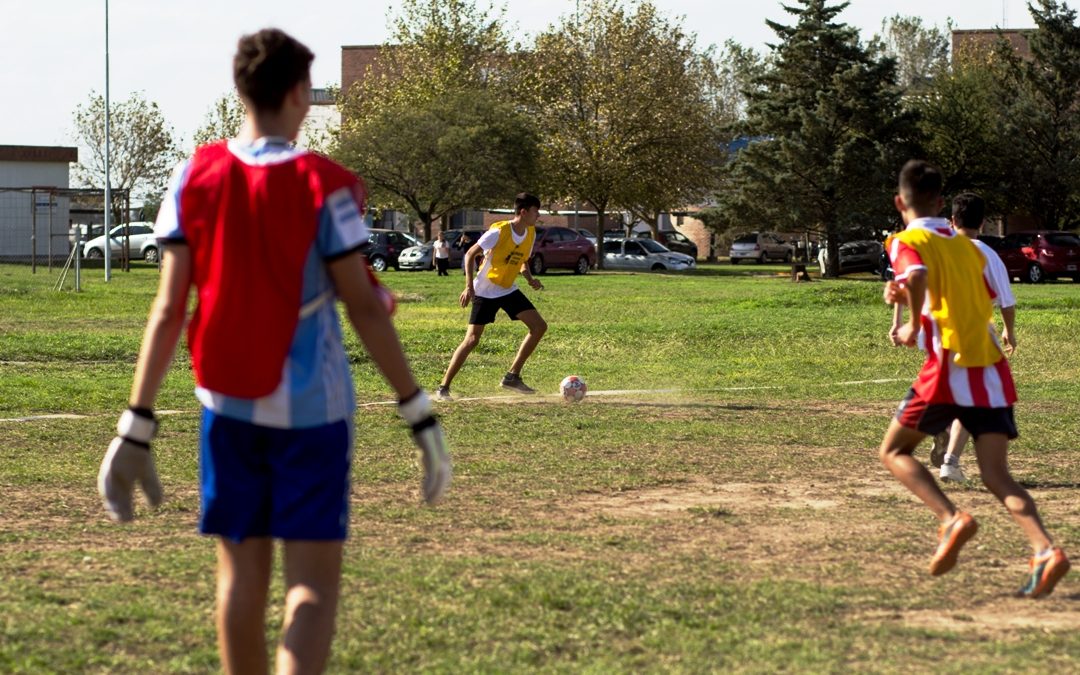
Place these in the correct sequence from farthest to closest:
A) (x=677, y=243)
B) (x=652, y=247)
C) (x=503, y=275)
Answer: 1. (x=677, y=243)
2. (x=652, y=247)
3. (x=503, y=275)

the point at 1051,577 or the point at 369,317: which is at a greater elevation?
the point at 369,317

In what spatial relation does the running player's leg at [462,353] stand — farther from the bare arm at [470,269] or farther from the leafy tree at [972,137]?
the leafy tree at [972,137]

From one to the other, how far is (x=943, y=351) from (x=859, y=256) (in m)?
50.0

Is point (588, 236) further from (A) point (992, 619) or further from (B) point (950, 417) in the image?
(A) point (992, 619)

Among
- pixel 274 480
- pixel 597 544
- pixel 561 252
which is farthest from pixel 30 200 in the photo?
pixel 274 480

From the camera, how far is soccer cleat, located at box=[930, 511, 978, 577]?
6207 mm

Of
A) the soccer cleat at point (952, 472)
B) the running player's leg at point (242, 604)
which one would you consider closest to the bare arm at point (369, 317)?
the running player's leg at point (242, 604)

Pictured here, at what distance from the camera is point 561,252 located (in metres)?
53.2

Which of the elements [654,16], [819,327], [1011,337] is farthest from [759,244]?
[1011,337]

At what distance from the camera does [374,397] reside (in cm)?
1470

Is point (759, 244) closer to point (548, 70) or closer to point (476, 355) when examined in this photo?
point (548, 70)

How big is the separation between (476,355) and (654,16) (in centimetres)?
4935

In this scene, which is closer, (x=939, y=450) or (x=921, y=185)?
(x=921, y=185)

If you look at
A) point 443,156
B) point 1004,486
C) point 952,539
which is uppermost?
point 443,156
